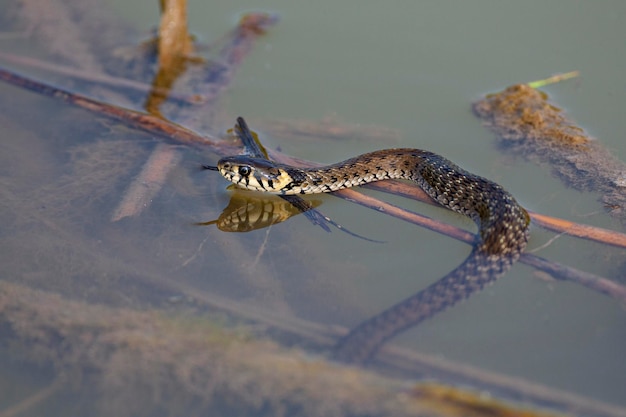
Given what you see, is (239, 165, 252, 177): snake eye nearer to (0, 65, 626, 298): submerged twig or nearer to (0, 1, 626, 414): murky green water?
(0, 1, 626, 414): murky green water

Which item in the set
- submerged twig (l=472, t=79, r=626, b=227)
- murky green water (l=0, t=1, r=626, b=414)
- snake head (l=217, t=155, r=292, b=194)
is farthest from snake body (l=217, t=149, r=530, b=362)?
submerged twig (l=472, t=79, r=626, b=227)

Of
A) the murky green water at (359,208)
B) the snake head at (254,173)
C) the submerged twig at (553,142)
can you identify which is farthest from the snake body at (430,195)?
the submerged twig at (553,142)

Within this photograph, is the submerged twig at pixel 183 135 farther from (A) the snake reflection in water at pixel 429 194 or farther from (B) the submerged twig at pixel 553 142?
(B) the submerged twig at pixel 553 142

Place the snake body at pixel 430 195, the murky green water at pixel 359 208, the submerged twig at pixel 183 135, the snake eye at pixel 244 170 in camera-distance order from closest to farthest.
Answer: the snake body at pixel 430 195 → the murky green water at pixel 359 208 → the submerged twig at pixel 183 135 → the snake eye at pixel 244 170

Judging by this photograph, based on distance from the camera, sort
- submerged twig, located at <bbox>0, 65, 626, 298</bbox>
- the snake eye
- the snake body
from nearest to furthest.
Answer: the snake body → submerged twig, located at <bbox>0, 65, 626, 298</bbox> → the snake eye

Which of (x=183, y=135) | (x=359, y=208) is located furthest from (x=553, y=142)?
(x=183, y=135)

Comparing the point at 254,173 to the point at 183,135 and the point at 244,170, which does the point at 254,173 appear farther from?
the point at 183,135

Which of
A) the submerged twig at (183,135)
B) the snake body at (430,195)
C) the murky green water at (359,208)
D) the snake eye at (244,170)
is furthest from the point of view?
the snake eye at (244,170)

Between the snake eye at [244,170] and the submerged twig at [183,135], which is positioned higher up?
the submerged twig at [183,135]

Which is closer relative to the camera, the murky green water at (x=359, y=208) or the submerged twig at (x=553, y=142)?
the murky green water at (x=359, y=208)
